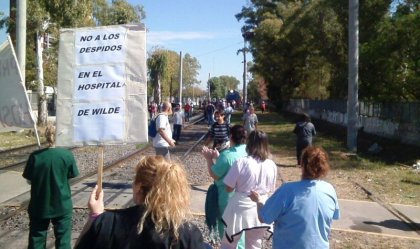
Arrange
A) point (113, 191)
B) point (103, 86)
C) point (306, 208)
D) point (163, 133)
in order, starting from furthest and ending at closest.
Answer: point (113, 191), point (163, 133), point (103, 86), point (306, 208)

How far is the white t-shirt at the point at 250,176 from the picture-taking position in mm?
5199

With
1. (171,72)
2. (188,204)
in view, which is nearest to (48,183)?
(188,204)

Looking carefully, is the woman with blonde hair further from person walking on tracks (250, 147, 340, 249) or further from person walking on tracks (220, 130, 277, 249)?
person walking on tracks (220, 130, 277, 249)

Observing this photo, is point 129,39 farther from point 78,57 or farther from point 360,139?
point 360,139

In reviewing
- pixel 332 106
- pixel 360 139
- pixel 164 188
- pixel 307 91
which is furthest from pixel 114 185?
pixel 307 91

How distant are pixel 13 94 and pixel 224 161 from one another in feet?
7.31

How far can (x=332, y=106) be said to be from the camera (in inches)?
1634

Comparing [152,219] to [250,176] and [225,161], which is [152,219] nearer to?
[250,176]

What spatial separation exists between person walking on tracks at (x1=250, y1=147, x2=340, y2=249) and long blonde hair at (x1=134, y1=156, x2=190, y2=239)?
55.4 inches

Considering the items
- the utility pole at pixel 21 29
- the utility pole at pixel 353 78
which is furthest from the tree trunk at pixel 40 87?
the utility pole at pixel 353 78

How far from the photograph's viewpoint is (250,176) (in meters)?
5.20

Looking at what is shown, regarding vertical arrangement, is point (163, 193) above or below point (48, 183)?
above

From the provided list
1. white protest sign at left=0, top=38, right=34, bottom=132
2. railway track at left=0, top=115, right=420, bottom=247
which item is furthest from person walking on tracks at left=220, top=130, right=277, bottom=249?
railway track at left=0, top=115, right=420, bottom=247

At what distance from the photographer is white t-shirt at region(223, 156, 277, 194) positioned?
520 cm
